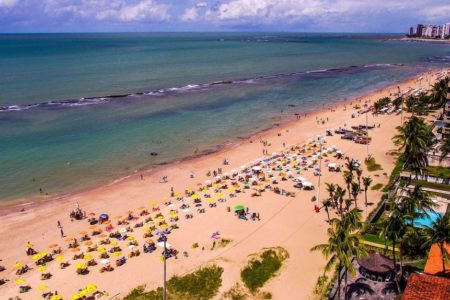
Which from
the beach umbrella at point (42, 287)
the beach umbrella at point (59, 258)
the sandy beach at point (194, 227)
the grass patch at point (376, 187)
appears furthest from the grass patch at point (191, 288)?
the grass patch at point (376, 187)

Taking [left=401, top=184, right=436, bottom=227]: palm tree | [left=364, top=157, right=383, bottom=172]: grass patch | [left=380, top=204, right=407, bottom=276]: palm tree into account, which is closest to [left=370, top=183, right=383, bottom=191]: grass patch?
[left=364, top=157, right=383, bottom=172]: grass patch

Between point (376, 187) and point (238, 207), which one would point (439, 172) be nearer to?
point (376, 187)

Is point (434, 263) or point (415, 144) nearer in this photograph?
point (434, 263)

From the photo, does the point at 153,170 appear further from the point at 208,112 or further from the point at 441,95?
the point at 441,95

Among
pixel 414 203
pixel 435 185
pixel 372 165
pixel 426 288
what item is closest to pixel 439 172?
pixel 435 185

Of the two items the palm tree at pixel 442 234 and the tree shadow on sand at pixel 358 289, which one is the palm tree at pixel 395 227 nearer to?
the palm tree at pixel 442 234

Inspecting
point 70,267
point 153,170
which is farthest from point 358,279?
point 153,170
